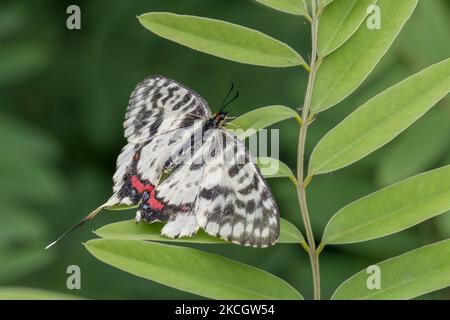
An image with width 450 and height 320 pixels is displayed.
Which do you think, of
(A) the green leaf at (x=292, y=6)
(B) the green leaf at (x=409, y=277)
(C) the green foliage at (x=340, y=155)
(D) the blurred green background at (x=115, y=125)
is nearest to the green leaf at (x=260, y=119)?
(C) the green foliage at (x=340, y=155)

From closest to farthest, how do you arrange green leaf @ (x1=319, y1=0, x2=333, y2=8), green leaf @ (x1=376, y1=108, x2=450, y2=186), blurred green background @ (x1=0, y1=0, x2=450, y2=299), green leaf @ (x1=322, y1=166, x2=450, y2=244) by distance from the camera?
green leaf @ (x1=322, y1=166, x2=450, y2=244) → green leaf @ (x1=319, y1=0, x2=333, y2=8) → green leaf @ (x1=376, y1=108, x2=450, y2=186) → blurred green background @ (x1=0, y1=0, x2=450, y2=299)

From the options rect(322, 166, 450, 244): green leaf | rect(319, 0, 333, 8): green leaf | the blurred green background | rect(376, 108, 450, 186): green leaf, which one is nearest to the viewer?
rect(322, 166, 450, 244): green leaf

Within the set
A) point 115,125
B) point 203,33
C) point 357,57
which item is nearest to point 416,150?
point 357,57

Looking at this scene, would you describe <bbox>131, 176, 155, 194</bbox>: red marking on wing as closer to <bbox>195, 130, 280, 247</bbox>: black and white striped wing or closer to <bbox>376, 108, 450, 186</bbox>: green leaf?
<bbox>195, 130, 280, 247</bbox>: black and white striped wing

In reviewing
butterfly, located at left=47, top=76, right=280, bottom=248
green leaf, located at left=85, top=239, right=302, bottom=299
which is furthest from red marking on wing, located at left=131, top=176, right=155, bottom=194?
green leaf, located at left=85, top=239, right=302, bottom=299

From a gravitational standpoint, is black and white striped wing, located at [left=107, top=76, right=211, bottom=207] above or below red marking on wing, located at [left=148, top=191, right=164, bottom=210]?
above
